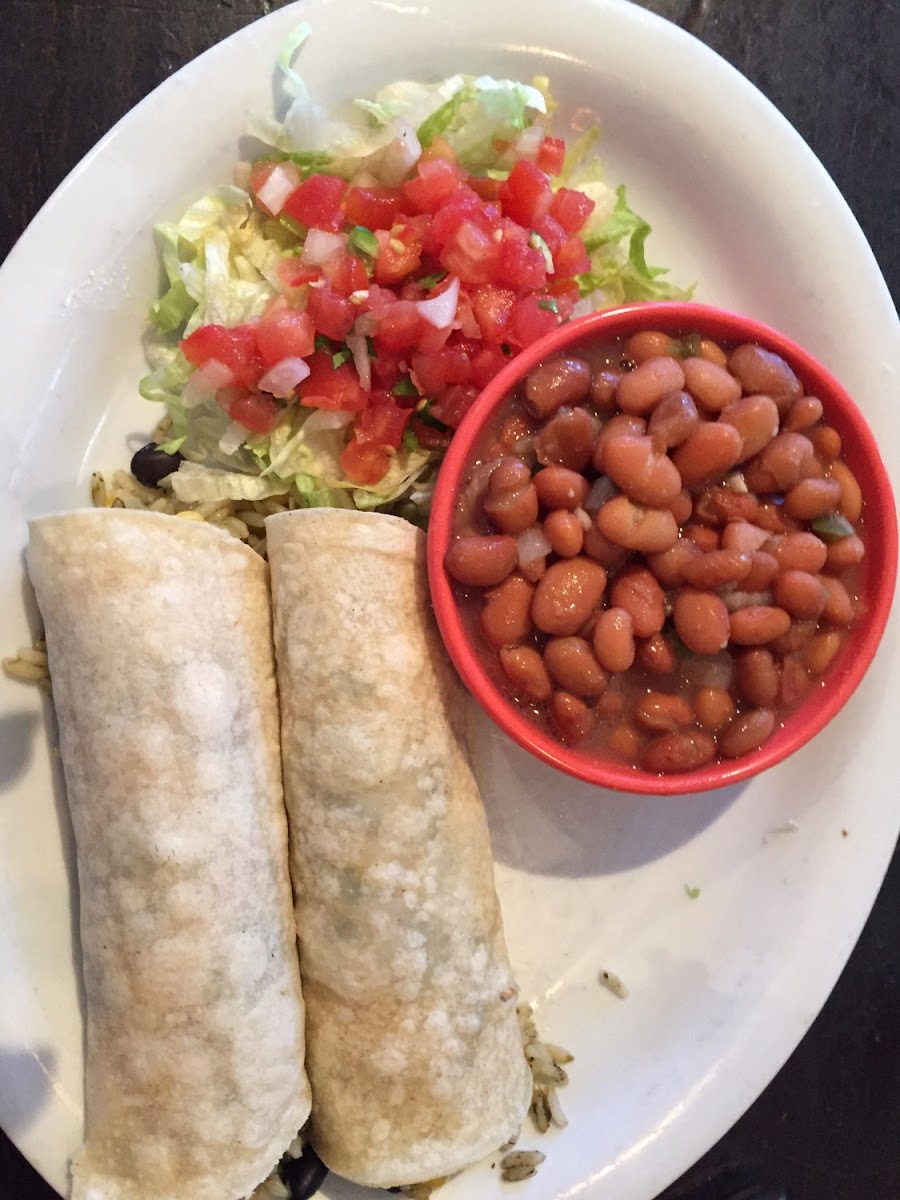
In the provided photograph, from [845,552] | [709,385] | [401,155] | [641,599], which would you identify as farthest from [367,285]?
[845,552]

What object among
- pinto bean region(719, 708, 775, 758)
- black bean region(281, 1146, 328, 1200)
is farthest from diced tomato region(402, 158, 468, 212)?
black bean region(281, 1146, 328, 1200)

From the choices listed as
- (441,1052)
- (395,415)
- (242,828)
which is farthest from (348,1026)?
(395,415)

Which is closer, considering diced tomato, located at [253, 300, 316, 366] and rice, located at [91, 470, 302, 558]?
diced tomato, located at [253, 300, 316, 366]

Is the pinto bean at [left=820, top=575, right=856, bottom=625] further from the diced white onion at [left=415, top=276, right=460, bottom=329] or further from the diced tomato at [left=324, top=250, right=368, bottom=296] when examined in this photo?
the diced tomato at [left=324, top=250, right=368, bottom=296]

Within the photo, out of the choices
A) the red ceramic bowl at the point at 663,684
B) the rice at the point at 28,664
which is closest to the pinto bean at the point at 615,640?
the red ceramic bowl at the point at 663,684

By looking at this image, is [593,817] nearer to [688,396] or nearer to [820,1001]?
[820,1001]

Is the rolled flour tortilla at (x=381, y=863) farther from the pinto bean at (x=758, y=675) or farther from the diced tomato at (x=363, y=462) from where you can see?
the pinto bean at (x=758, y=675)

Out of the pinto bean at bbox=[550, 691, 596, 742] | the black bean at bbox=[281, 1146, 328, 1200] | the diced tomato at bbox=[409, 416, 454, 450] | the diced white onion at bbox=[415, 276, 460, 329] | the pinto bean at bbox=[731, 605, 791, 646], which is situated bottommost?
the black bean at bbox=[281, 1146, 328, 1200]
